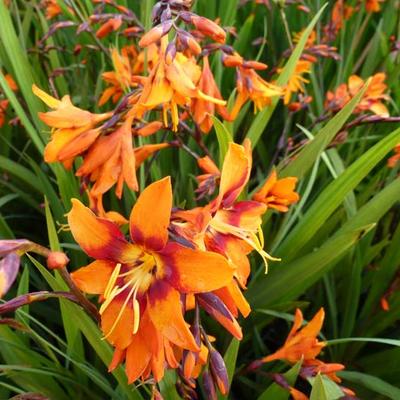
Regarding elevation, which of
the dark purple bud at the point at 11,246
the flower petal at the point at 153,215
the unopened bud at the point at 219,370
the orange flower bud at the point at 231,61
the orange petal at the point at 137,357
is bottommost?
the unopened bud at the point at 219,370

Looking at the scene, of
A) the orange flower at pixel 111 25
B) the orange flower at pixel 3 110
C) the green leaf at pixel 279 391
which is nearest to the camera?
the green leaf at pixel 279 391

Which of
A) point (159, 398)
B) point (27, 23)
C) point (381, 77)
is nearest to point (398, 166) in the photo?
point (381, 77)

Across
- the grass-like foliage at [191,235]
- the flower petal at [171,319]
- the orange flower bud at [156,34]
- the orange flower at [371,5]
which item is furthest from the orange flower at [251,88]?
the orange flower at [371,5]

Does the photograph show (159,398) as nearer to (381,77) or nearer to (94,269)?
(94,269)

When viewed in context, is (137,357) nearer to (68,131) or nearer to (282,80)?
(68,131)

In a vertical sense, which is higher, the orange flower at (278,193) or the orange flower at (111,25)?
the orange flower at (111,25)

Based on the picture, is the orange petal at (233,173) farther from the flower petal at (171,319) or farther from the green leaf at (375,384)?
the green leaf at (375,384)
